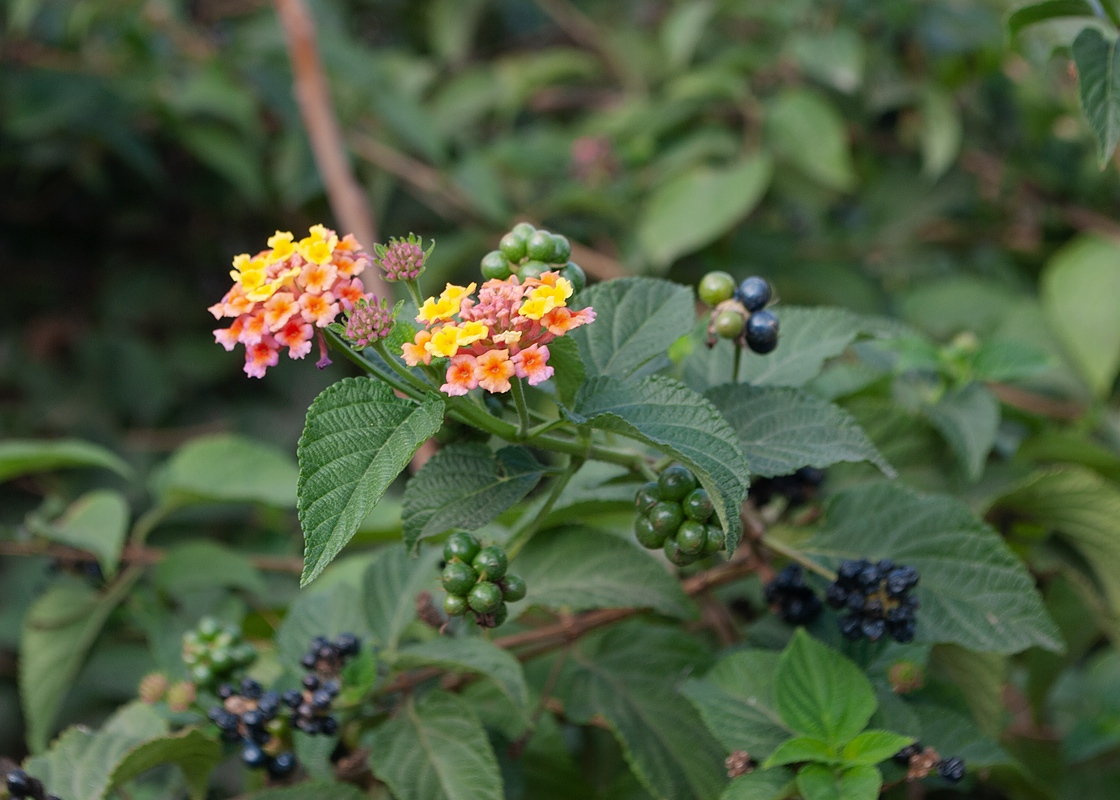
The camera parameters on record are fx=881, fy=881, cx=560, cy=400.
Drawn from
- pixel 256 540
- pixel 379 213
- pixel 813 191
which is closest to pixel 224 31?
pixel 379 213

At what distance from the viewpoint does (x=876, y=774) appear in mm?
649

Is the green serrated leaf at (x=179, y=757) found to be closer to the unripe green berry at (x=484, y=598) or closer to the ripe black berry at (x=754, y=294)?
the unripe green berry at (x=484, y=598)

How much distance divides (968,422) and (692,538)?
52cm

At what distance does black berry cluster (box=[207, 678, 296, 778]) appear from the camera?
31.7 inches

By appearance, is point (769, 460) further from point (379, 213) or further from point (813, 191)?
point (379, 213)

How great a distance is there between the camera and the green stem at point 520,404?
0.59m

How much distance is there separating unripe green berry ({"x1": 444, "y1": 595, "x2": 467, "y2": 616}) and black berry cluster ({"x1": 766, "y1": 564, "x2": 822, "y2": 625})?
0.32 m

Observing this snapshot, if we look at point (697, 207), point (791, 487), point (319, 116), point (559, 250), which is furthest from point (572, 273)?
point (319, 116)

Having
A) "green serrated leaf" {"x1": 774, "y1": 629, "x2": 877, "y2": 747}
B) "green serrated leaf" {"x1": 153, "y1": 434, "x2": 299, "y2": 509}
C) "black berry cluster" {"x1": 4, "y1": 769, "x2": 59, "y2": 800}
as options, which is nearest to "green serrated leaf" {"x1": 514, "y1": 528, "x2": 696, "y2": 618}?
"green serrated leaf" {"x1": 774, "y1": 629, "x2": 877, "y2": 747}

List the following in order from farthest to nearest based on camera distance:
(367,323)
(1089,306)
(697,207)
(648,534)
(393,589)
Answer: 1. (697,207)
2. (1089,306)
3. (393,589)
4. (648,534)
5. (367,323)

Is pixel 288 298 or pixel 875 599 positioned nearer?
pixel 288 298

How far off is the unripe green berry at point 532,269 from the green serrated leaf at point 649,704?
404 millimetres

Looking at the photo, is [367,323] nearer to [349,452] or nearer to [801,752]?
[349,452]

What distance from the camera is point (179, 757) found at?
31.6 inches
